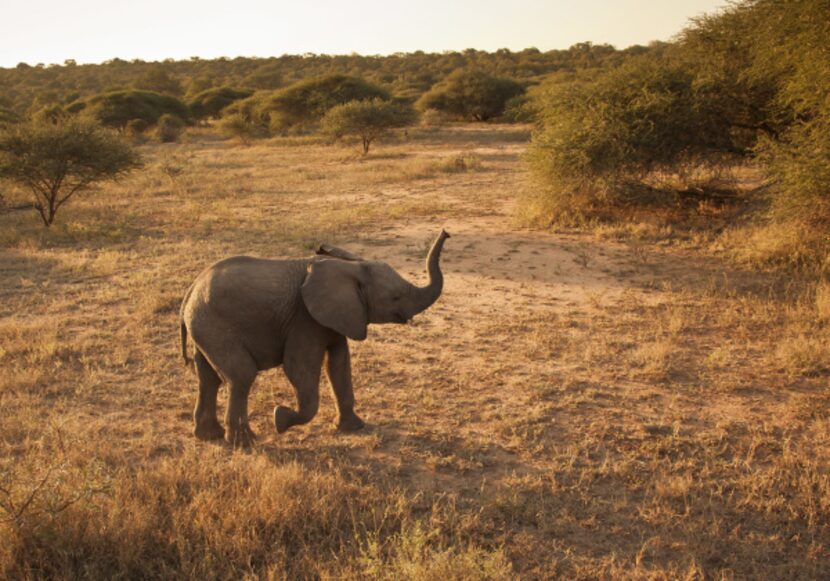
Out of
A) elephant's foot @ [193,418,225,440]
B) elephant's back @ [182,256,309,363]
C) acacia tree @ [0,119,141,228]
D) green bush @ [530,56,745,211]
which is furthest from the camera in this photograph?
acacia tree @ [0,119,141,228]

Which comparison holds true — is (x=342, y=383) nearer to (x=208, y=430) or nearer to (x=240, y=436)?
(x=240, y=436)

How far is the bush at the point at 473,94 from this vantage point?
38.8 meters

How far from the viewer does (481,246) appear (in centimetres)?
1087

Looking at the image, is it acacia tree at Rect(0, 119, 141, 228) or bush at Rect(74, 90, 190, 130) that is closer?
acacia tree at Rect(0, 119, 141, 228)

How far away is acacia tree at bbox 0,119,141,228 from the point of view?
13594 millimetres

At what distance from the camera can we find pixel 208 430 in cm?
472

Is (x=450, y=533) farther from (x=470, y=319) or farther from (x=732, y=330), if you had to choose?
(x=732, y=330)

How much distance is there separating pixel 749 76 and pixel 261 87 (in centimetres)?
5395

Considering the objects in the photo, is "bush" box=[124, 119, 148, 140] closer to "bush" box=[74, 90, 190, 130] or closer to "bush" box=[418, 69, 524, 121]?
"bush" box=[74, 90, 190, 130]

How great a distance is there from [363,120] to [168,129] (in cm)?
1419

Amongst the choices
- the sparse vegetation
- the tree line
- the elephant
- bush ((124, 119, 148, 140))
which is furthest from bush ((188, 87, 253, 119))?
the elephant

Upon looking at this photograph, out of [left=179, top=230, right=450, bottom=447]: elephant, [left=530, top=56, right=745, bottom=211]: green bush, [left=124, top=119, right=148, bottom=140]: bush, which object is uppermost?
[left=124, top=119, right=148, bottom=140]: bush

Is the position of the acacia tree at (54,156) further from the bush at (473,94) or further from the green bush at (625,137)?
the bush at (473,94)

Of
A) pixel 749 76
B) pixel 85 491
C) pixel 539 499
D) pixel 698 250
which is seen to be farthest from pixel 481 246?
pixel 85 491
